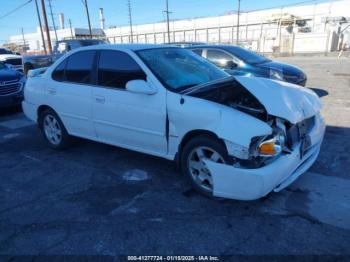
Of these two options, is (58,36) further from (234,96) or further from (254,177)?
(254,177)

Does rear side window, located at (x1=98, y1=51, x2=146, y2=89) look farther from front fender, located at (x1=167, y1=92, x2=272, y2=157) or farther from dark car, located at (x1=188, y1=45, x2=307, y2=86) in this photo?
dark car, located at (x1=188, y1=45, x2=307, y2=86)

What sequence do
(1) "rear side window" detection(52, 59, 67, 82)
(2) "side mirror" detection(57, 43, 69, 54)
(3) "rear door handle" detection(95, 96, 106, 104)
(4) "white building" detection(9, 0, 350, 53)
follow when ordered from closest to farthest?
(3) "rear door handle" detection(95, 96, 106, 104) → (1) "rear side window" detection(52, 59, 67, 82) → (2) "side mirror" detection(57, 43, 69, 54) → (4) "white building" detection(9, 0, 350, 53)

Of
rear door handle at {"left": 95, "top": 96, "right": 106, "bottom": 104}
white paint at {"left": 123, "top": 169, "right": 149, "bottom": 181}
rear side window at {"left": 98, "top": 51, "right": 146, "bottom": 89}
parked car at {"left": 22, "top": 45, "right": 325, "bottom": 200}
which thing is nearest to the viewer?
parked car at {"left": 22, "top": 45, "right": 325, "bottom": 200}

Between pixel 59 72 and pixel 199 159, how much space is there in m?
2.93

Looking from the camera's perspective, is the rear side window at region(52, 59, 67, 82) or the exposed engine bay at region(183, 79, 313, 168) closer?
the exposed engine bay at region(183, 79, 313, 168)

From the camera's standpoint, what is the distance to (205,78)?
4.23m

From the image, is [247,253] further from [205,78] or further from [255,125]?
[205,78]

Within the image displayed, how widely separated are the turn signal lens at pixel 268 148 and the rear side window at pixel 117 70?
1707 millimetres

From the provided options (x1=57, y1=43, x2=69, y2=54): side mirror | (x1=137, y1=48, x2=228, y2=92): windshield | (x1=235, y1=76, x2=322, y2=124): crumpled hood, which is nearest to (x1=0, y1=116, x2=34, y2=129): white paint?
(x1=137, y1=48, x2=228, y2=92): windshield

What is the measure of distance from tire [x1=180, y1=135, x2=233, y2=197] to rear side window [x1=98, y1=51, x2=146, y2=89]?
1.11 metres

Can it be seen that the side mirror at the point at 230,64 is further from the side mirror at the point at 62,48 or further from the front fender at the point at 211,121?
the side mirror at the point at 62,48

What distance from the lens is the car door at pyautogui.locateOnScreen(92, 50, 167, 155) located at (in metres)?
3.76

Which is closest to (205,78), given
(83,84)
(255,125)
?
(255,125)

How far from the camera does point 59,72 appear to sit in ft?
16.5
